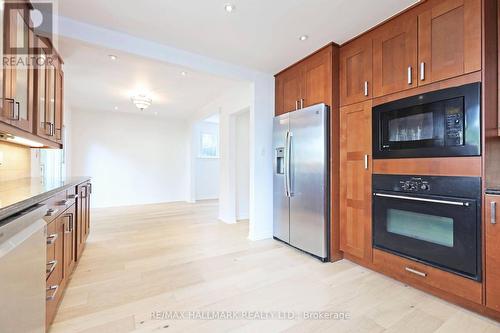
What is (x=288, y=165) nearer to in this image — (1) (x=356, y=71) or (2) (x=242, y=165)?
(1) (x=356, y=71)

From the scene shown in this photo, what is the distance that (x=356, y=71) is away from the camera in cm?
251

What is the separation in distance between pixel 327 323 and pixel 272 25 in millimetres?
2628

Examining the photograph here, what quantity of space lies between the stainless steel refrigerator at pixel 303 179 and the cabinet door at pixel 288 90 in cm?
19

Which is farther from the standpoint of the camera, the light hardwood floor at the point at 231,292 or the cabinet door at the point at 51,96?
the cabinet door at the point at 51,96

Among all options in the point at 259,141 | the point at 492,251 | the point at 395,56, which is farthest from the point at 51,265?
the point at 395,56

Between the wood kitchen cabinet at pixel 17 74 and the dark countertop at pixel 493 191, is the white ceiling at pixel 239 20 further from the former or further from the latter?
the dark countertop at pixel 493 191

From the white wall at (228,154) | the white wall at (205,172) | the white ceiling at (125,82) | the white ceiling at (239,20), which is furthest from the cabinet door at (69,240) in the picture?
the white wall at (205,172)

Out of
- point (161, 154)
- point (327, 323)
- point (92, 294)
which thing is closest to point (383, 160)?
point (327, 323)

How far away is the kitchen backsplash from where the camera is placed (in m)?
2.28

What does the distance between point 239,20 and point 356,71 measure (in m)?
1.35

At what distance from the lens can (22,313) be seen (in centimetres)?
90

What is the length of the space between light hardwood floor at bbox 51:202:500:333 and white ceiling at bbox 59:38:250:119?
92.3 inches

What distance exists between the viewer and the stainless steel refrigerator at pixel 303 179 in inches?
104

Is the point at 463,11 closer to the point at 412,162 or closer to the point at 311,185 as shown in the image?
the point at 412,162
